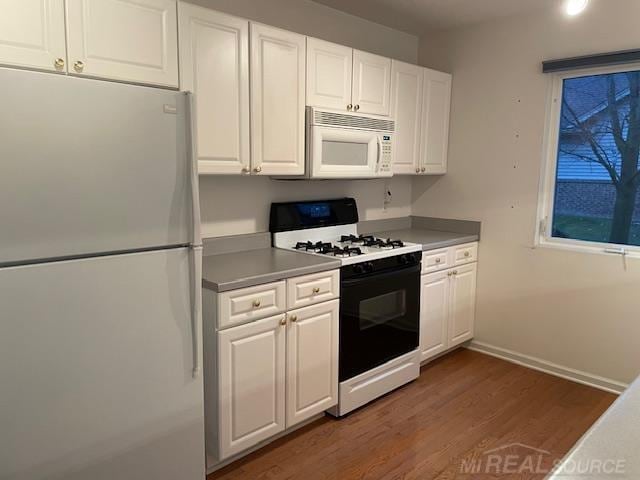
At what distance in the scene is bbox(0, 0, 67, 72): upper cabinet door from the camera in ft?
5.72

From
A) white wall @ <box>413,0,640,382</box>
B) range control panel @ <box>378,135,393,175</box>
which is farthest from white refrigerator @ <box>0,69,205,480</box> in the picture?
white wall @ <box>413,0,640,382</box>

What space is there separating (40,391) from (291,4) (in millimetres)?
2527

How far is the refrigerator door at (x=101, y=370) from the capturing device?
5.14 ft

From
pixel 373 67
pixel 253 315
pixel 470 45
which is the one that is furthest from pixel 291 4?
pixel 253 315

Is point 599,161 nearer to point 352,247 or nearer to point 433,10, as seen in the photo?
point 433,10

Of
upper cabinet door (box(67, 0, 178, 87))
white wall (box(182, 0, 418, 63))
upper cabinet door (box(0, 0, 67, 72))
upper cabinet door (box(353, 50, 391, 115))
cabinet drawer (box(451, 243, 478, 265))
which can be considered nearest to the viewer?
upper cabinet door (box(0, 0, 67, 72))

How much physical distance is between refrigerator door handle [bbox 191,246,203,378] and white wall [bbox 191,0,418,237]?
0.87 meters

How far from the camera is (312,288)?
101 inches

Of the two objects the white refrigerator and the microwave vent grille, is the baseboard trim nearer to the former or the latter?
the microwave vent grille

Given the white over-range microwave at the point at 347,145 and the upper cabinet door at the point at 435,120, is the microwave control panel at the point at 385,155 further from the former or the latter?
the upper cabinet door at the point at 435,120

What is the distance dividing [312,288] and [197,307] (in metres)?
0.76

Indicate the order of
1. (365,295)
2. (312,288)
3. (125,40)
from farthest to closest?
(365,295)
(312,288)
(125,40)

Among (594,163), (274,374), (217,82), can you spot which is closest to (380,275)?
(274,374)

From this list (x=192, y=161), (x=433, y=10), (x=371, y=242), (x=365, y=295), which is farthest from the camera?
(x=433, y=10)
